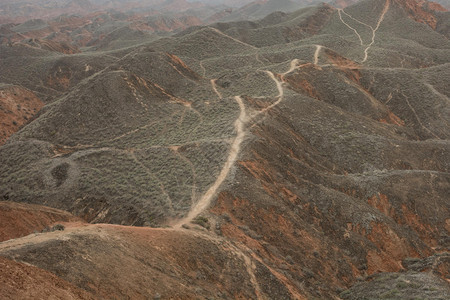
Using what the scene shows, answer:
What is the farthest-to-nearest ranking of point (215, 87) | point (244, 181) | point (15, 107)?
1. point (15, 107)
2. point (215, 87)
3. point (244, 181)

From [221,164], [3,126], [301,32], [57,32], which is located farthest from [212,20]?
[221,164]

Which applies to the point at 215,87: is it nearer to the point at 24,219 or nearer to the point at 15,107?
the point at 15,107

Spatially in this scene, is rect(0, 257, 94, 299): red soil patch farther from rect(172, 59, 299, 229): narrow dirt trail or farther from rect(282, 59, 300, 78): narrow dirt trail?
rect(282, 59, 300, 78): narrow dirt trail

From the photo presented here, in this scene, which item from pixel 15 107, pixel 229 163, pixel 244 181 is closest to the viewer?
pixel 244 181

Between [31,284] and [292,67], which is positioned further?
[292,67]

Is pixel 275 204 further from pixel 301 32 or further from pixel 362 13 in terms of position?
pixel 362 13

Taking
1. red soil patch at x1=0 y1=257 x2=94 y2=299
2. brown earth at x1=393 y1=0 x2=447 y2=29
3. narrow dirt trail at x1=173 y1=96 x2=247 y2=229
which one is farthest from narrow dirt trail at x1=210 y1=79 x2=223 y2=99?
brown earth at x1=393 y1=0 x2=447 y2=29

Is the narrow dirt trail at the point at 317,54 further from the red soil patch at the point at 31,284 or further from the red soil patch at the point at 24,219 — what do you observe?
the red soil patch at the point at 31,284

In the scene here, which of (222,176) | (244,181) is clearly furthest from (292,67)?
(244,181)
